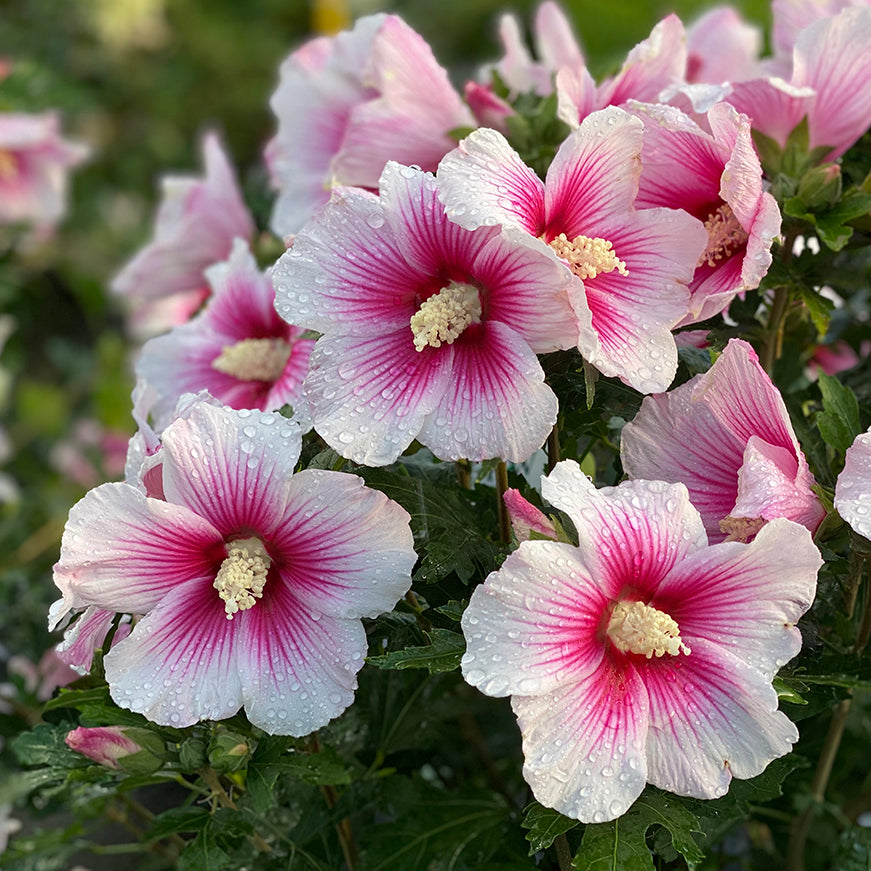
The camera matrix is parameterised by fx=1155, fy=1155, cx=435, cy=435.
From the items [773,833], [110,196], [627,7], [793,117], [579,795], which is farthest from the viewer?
[627,7]

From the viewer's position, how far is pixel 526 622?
700 millimetres

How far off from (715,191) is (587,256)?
0.14m

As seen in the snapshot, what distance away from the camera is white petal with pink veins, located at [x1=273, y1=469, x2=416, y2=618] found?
76 centimetres

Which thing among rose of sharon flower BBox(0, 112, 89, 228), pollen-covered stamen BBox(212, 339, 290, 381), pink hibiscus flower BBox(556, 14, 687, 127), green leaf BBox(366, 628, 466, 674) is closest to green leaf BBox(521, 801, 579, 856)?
green leaf BBox(366, 628, 466, 674)

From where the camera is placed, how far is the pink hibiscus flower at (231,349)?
1.01m

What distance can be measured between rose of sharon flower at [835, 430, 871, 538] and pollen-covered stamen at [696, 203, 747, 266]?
0.60 ft

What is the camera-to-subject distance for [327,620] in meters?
0.78

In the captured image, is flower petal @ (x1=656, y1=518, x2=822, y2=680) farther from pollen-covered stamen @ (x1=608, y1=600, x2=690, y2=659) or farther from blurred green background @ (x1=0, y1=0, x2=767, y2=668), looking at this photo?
blurred green background @ (x1=0, y1=0, x2=767, y2=668)

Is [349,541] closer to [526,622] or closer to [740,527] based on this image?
[526,622]

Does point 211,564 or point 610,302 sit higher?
point 610,302

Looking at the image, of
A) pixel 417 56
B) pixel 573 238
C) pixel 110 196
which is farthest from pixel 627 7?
pixel 573 238

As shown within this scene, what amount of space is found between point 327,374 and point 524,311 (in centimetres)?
14

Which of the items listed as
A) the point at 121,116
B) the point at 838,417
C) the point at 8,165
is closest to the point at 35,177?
the point at 8,165

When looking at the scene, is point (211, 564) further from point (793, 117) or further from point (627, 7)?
point (627, 7)
